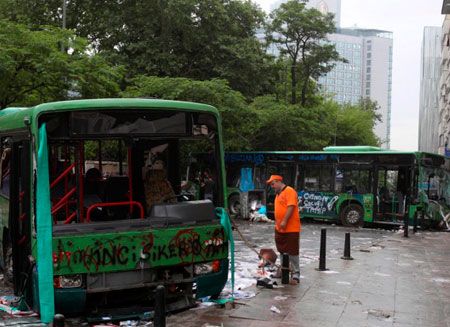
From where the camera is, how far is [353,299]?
26.8 feet

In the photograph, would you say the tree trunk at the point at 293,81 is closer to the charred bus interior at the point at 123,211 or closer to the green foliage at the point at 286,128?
the green foliage at the point at 286,128

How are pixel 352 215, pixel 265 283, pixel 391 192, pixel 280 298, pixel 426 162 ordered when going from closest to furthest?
pixel 280 298 → pixel 265 283 → pixel 426 162 → pixel 391 192 → pixel 352 215

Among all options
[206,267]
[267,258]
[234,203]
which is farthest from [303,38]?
[206,267]

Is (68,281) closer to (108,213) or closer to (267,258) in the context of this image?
(108,213)

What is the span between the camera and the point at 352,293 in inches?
338

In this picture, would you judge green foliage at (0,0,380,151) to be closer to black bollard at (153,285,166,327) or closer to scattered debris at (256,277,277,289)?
scattered debris at (256,277,277,289)

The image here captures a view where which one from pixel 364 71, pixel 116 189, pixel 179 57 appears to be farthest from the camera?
pixel 364 71

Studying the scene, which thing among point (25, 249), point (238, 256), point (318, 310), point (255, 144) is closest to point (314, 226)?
point (238, 256)

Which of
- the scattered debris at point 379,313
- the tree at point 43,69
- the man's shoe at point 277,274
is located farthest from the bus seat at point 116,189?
Answer: the tree at point 43,69

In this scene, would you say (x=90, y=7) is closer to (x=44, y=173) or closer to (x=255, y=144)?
(x=255, y=144)

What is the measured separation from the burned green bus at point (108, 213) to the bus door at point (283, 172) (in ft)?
48.7

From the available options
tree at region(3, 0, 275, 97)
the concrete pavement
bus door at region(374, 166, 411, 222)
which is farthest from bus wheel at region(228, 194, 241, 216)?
the concrete pavement

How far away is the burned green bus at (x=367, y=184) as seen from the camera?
19.7 meters

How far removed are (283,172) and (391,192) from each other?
4.67 m
